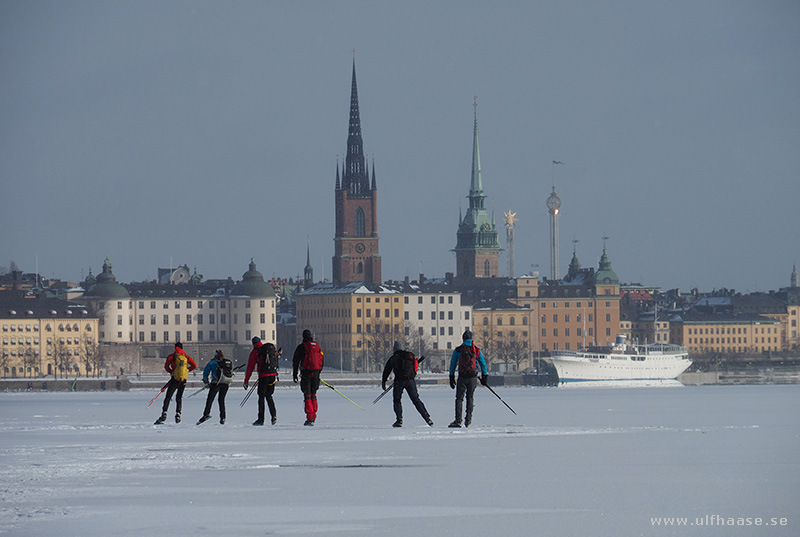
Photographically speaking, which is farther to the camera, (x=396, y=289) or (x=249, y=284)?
(x=396, y=289)

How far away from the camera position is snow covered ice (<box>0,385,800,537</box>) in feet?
45.1

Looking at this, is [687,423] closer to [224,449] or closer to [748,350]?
[224,449]

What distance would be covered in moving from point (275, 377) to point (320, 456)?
585cm

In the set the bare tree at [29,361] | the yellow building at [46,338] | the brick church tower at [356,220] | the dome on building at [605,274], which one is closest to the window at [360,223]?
the brick church tower at [356,220]

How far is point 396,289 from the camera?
16688cm

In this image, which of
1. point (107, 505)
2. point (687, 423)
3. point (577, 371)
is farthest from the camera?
point (577, 371)

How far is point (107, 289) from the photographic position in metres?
152

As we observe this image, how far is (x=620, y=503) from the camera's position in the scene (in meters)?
14.9

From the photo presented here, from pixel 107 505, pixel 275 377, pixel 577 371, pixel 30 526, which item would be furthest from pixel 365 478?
pixel 577 371

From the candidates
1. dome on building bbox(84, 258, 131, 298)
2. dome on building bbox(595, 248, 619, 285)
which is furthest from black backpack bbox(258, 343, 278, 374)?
dome on building bbox(595, 248, 619, 285)

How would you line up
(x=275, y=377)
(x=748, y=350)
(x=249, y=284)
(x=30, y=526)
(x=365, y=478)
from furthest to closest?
(x=748, y=350) < (x=249, y=284) < (x=275, y=377) < (x=365, y=478) < (x=30, y=526)

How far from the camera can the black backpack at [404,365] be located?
23.4 meters

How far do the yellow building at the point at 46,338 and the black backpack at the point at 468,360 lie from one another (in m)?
109

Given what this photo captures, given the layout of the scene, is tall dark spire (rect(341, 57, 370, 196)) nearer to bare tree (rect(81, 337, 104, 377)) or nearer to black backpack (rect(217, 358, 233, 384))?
bare tree (rect(81, 337, 104, 377))
